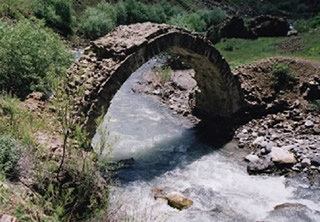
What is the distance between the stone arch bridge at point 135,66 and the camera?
16.4 m

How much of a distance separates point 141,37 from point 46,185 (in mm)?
9140

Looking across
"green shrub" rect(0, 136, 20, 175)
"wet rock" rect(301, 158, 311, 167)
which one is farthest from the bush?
"wet rock" rect(301, 158, 311, 167)

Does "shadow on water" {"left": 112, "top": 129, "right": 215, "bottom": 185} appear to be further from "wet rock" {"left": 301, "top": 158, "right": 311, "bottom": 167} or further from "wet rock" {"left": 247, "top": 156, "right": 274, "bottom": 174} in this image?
"wet rock" {"left": 301, "top": 158, "right": 311, "bottom": 167}

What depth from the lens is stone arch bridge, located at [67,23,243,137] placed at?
16391 millimetres

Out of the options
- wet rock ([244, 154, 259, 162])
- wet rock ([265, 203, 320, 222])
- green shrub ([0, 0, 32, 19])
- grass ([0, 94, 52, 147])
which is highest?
green shrub ([0, 0, 32, 19])

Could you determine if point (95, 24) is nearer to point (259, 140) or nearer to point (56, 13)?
point (56, 13)

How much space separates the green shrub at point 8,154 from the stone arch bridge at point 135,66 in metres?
3.17

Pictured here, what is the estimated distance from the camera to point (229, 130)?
75.4ft

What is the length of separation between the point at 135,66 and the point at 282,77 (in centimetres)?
970

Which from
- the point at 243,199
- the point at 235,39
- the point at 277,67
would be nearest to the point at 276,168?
the point at 243,199

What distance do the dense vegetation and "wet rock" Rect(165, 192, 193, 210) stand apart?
3806 millimetres

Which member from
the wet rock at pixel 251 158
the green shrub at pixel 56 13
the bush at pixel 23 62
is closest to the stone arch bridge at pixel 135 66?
the bush at pixel 23 62

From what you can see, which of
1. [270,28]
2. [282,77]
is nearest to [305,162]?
[282,77]

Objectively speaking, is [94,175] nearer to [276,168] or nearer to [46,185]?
[46,185]
